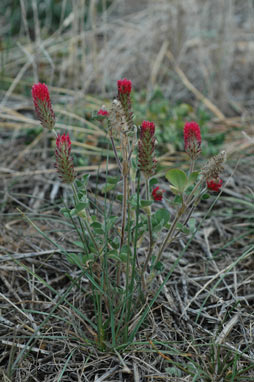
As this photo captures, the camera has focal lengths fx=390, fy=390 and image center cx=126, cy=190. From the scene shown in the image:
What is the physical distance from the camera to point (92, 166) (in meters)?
2.07

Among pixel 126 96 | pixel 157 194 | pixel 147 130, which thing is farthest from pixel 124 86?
pixel 157 194

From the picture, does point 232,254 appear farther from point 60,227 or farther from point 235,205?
point 60,227

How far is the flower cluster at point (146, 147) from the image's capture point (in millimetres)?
1005

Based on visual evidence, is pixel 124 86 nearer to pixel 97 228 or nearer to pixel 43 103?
pixel 43 103

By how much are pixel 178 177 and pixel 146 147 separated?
0.13 metres

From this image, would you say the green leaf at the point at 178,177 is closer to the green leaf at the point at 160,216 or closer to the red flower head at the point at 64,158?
the green leaf at the point at 160,216

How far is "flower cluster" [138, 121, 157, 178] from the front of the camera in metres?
1.00

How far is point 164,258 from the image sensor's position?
4.96ft

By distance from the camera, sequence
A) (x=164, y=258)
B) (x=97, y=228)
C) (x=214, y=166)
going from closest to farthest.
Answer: (x=214, y=166) < (x=97, y=228) < (x=164, y=258)

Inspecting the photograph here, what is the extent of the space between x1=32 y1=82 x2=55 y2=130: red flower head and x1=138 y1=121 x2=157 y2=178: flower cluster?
0.26 m

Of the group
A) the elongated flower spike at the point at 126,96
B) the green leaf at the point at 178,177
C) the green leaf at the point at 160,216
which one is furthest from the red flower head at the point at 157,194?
the elongated flower spike at the point at 126,96

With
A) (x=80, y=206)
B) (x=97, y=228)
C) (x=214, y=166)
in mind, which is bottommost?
(x=97, y=228)

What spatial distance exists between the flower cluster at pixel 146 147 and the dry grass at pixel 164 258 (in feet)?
1.38

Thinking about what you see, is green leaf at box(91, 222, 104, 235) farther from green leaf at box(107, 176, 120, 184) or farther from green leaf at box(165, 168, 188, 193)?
green leaf at box(165, 168, 188, 193)
